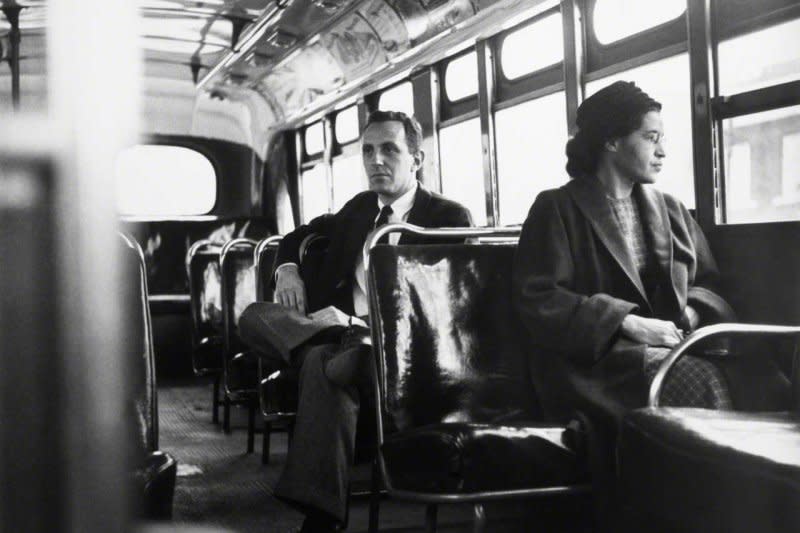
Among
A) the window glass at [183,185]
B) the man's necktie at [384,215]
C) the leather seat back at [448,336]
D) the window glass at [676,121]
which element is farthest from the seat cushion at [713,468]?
the window glass at [183,185]

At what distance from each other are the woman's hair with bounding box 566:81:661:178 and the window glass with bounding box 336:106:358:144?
5250 millimetres

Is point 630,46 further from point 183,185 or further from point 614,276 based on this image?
point 183,185

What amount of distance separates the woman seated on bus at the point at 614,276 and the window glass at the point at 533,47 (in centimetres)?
194

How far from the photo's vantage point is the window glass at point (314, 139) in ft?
28.4

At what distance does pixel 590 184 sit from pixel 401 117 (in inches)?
42.4

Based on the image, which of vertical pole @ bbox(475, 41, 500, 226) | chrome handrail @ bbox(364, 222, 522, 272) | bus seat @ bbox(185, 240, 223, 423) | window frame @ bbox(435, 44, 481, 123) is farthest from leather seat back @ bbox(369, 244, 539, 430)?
A: bus seat @ bbox(185, 240, 223, 423)

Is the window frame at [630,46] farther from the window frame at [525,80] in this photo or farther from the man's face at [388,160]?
the man's face at [388,160]

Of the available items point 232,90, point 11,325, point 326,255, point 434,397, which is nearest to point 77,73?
point 11,325

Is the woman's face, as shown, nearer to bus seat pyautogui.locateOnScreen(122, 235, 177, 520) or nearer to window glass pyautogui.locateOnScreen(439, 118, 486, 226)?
bus seat pyautogui.locateOnScreen(122, 235, 177, 520)

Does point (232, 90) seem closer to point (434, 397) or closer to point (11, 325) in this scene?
point (434, 397)

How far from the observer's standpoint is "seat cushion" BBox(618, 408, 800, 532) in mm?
1392

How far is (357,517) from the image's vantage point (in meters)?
3.42

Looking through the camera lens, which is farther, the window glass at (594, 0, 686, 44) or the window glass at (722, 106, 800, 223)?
the window glass at (594, 0, 686, 44)

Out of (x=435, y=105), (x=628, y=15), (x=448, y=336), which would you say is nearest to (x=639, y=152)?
(x=448, y=336)
